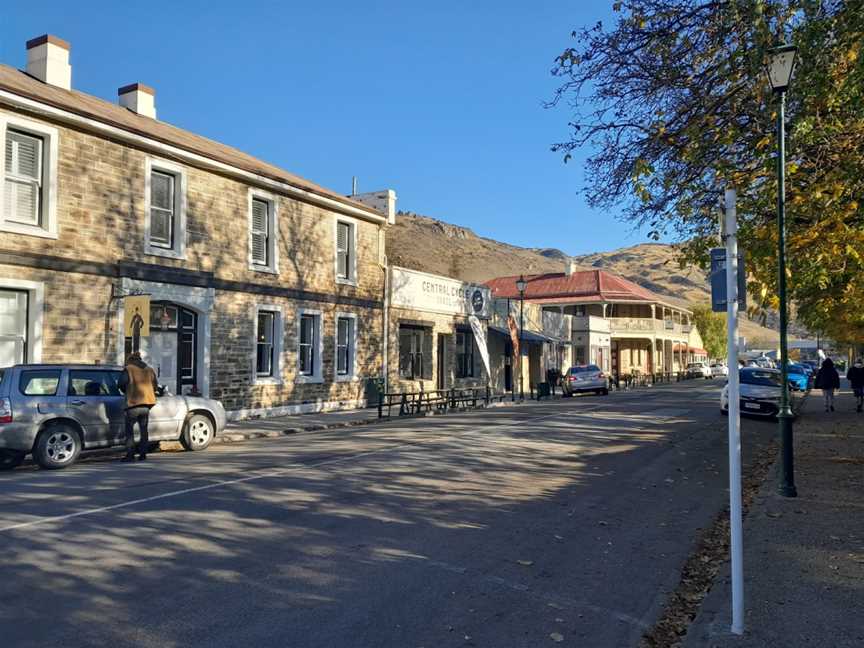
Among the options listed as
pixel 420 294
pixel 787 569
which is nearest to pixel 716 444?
pixel 787 569

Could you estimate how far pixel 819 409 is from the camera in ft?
83.5

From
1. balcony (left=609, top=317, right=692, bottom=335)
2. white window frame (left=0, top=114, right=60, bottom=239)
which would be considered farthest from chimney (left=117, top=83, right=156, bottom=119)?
balcony (left=609, top=317, right=692, bottom=335)

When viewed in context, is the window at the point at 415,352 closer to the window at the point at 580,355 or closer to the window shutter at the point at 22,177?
the window shutter at the point at 22,177

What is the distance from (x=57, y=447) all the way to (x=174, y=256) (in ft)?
25.2

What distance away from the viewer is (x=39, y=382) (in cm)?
1110

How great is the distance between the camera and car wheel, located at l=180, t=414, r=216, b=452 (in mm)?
13344

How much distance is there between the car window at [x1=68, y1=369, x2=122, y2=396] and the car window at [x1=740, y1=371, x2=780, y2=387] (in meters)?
17.4

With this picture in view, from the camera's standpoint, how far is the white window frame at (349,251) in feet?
77.6

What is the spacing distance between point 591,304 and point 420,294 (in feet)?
105

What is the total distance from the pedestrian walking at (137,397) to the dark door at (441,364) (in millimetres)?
18466

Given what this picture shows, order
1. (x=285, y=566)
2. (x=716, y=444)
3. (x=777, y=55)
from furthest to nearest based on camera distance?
1. (x=716, y=444)
2. (x=777, y=55)
3. (x=285, y=566)

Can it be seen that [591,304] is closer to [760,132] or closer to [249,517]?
[760,132]

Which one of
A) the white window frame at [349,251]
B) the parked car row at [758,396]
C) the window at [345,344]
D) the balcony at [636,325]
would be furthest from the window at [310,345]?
the balcony at [636,325]

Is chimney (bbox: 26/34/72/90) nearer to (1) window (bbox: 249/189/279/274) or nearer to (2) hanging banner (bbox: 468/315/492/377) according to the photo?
(1) window (bbox: 249/189/279/274)
